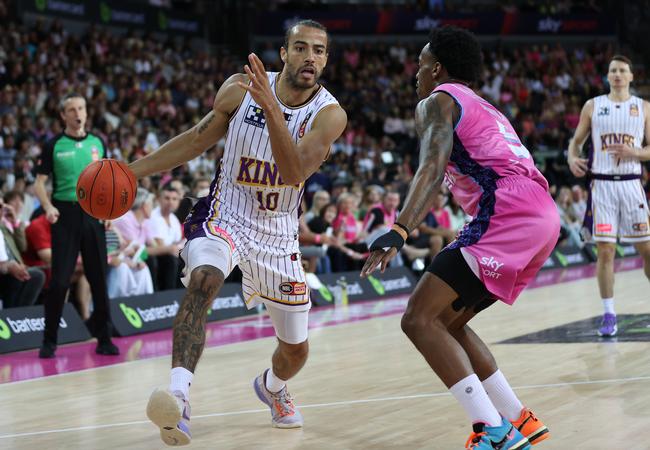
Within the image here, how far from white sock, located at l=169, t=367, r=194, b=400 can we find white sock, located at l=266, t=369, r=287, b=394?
114 centimetres

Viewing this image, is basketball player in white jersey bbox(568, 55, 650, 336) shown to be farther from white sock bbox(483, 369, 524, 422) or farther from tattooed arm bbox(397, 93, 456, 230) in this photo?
tattooed arm bbox(397, 93, 456, 230)

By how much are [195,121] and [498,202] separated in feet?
53.8

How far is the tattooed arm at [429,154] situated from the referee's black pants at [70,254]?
186 inches

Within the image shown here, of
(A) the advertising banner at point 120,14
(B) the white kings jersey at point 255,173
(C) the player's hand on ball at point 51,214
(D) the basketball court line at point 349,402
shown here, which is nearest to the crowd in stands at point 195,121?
(A) the advertising banner at point 120,14

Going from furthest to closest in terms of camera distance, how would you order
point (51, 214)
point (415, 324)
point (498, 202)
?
point (51, 214)
point (498, 202)
point (415, 324)

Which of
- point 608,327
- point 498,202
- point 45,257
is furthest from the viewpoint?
point 45,257

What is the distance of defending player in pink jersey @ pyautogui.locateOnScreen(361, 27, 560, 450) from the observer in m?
4.21

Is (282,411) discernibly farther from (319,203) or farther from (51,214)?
(319,203)

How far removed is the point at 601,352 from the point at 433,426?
281 centimetres

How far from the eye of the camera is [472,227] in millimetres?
4426

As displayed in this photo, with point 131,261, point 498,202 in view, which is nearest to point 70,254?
point 131,261

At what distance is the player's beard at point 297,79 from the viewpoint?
509cm

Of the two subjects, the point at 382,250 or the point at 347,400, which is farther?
the point at 347,400

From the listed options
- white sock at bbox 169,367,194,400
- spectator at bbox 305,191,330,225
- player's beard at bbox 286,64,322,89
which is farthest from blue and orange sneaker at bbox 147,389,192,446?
spectator at bbox 305,191,330,225
